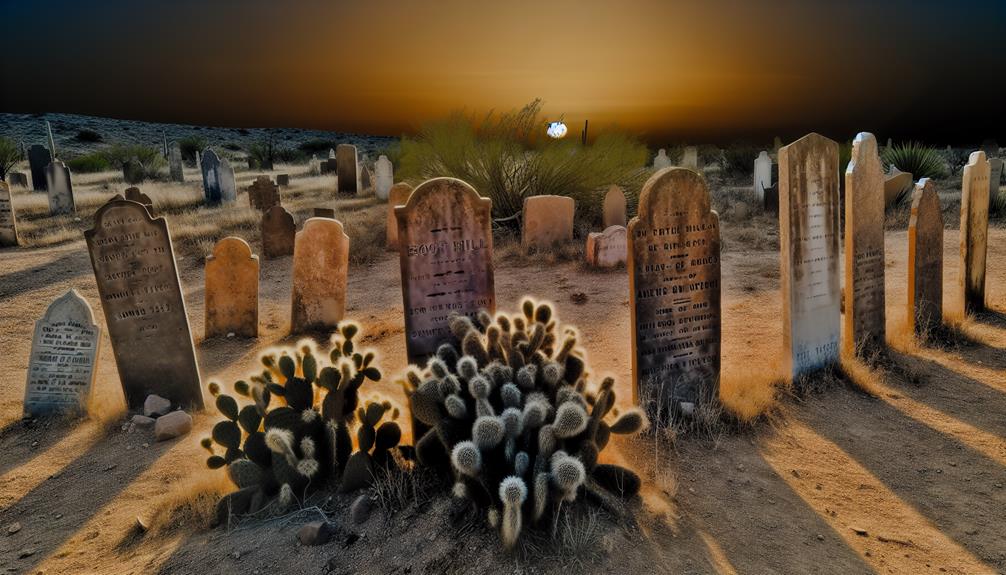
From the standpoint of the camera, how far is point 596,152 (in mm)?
13305

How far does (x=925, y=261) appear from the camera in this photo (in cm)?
601

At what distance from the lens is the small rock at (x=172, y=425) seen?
4.44 metres

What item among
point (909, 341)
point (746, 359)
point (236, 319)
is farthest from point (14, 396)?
point (909, 341)

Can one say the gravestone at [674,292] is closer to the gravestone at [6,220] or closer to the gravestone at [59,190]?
the gravestone at [6,220]

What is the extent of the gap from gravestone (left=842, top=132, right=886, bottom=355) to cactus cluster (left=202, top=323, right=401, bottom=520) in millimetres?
4141

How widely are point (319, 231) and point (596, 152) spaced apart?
25.9ft

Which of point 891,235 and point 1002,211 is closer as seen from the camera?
point 891,235

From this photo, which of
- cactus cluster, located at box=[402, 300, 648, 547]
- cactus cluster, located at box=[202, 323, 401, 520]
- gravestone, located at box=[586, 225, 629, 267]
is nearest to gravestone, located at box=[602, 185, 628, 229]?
gravestone, located at box=[586, 225, 629, 267]

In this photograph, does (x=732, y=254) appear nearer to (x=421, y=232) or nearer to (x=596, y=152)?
(x=596, y=152)

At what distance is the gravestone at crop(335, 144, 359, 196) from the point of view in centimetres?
1839

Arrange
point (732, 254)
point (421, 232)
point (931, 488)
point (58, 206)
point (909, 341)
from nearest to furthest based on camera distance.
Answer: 1. point (931, 488)
2. point (421, 232)
3. point (909, 341)
4. point (732, 254)
5. point (58, 206)

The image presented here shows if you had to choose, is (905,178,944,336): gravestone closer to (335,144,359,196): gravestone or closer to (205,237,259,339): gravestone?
(205,237,259,339): gravestone

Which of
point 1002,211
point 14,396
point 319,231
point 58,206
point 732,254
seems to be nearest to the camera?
point 14,396

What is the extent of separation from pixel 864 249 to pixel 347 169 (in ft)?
51.3
